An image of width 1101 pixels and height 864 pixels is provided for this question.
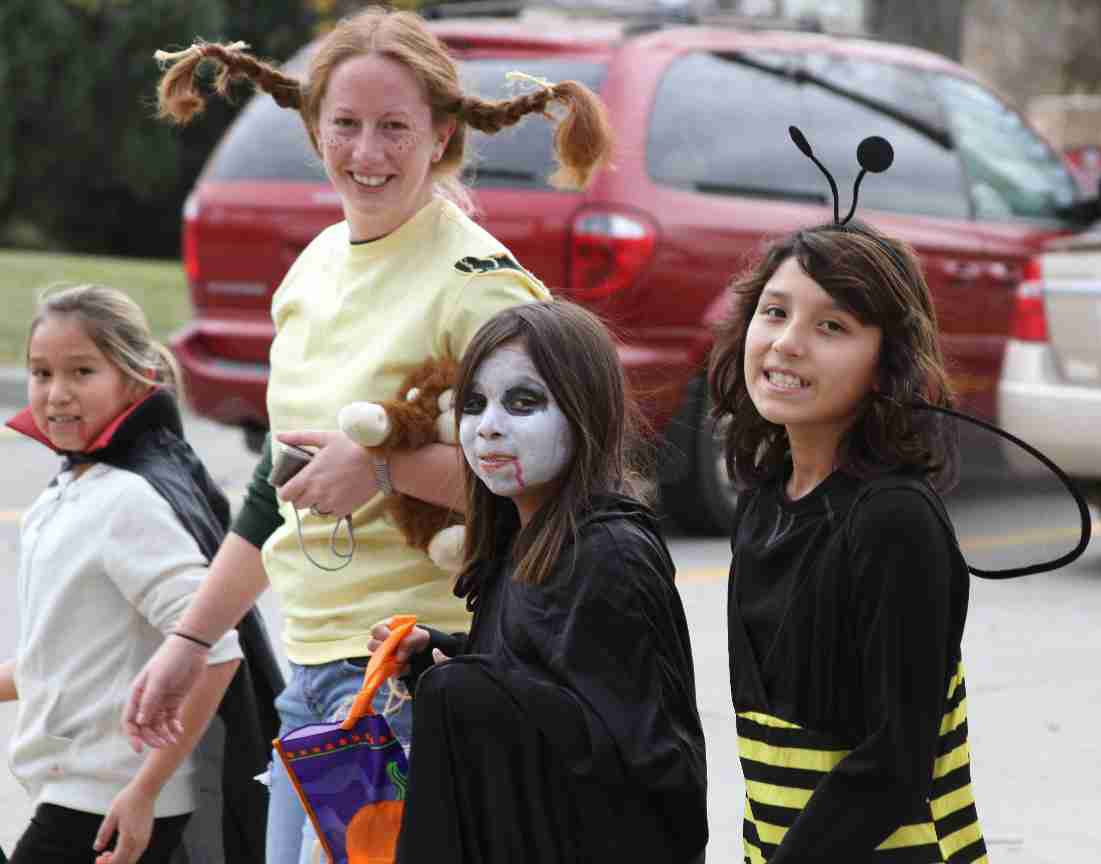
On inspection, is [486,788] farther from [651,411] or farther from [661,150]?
[661,150]

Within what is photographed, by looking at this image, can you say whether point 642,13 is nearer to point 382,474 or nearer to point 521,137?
point 521,137

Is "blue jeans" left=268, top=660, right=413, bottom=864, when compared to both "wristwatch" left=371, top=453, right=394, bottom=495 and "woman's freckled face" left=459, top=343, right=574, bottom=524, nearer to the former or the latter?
"wristwatch" left=371, top=453, right=394, bottom=495

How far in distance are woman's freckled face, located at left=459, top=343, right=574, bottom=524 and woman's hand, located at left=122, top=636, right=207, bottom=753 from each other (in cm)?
74

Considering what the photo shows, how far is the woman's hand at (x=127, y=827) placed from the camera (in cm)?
299

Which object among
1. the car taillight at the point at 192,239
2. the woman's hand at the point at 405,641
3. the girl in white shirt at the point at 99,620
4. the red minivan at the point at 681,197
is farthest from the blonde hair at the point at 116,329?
the car taillight at the point at 192,239

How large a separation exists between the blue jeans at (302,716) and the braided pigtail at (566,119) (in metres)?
0.83

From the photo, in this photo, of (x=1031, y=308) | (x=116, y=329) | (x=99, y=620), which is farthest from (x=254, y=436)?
(x=99, y=620)

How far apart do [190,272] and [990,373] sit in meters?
3.31

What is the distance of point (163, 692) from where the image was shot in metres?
2.83

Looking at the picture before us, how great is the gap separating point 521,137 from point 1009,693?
105 inches

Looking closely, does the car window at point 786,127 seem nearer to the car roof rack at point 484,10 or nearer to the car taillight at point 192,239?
the car roof rack at point 484,10

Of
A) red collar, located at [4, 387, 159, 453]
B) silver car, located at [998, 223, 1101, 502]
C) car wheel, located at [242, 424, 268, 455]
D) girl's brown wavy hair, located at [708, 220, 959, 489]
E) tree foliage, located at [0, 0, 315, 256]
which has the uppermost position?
girl's brown wavy hair, located at [708, 220, 959, 489]

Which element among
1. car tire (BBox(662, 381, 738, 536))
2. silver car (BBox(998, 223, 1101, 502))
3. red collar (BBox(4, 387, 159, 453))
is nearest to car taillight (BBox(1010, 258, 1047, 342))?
silver car (BBox(998, 223, 1101, 502))

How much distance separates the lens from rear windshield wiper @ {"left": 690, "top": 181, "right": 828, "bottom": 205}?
705 centimetres
